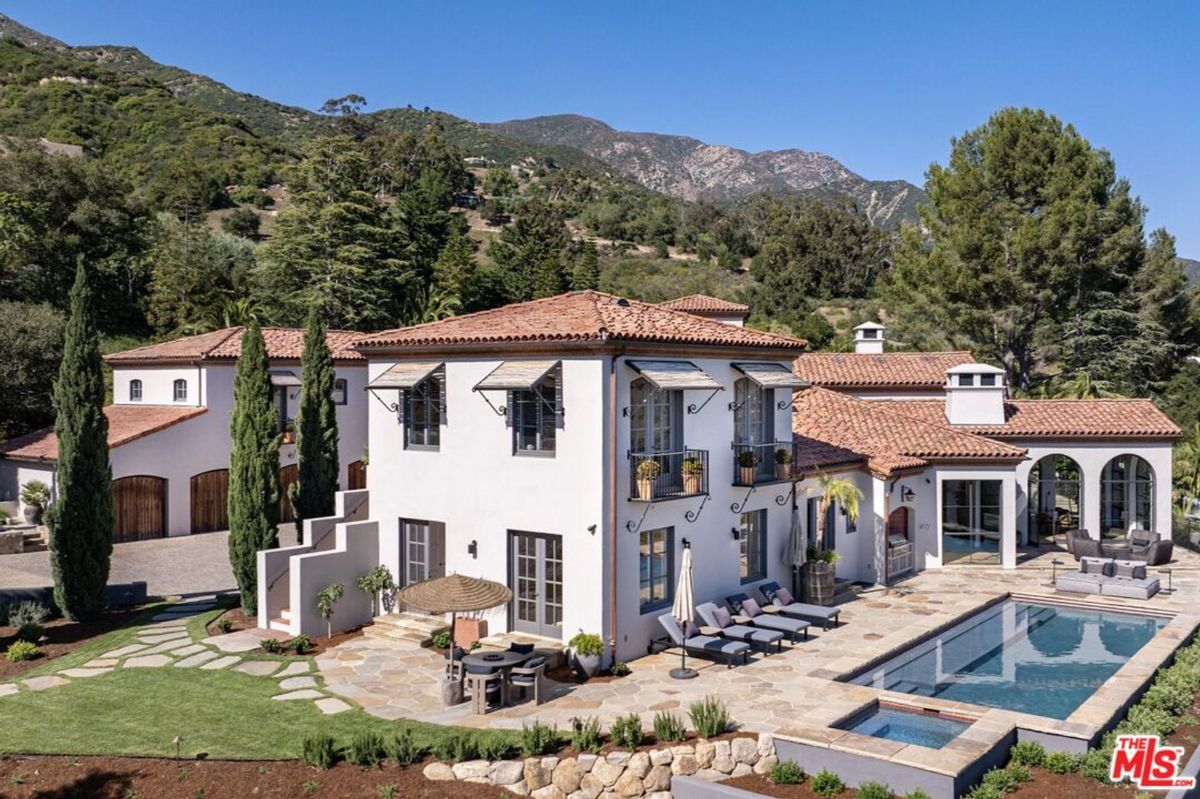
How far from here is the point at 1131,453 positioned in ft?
97.0

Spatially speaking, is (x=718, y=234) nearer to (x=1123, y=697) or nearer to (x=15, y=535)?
(x=15, y=535)

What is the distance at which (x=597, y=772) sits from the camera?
1249 cm

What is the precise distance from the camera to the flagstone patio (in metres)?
14.4

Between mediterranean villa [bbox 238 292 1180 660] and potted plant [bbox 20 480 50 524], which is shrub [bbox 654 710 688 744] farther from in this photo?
potted plant [bbox 20 480 50 524]

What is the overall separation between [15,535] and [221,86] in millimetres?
145281

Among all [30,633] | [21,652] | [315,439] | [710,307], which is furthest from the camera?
[710,307]

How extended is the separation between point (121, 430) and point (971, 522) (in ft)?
102

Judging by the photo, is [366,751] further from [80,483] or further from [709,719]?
[80,483]

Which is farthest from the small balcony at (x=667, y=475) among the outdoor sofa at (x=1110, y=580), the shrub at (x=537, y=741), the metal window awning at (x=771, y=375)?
the outdoor sofa at (x=1110, y=580)

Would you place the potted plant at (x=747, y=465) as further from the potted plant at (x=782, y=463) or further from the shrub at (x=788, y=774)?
the shrub at (x=788, y=774)

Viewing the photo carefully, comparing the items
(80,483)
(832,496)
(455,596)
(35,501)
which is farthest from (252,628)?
(35,501)

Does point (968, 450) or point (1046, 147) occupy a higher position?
point (1046, 147)

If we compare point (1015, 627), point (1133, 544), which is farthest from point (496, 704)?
point (1133, 544)

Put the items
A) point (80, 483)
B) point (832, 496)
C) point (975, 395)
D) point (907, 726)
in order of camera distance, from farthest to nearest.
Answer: point (975, 395), point (832, 496), point (80, 483), point (907, 726)
